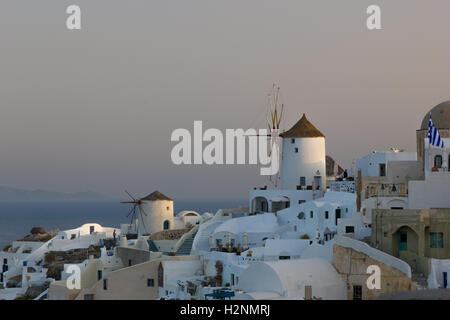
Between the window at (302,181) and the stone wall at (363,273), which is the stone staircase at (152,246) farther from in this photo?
the stone wall at (363,273)

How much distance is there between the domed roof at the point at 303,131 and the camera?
5256 centimetres

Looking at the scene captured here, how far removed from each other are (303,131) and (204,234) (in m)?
9.70

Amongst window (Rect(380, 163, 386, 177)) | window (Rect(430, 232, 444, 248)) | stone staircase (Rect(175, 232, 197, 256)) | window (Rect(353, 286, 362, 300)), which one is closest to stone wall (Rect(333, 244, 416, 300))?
window (Rect(353, 286, 362, 300))

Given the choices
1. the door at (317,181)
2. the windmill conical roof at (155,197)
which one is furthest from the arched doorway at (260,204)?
the windmill conical roof at (155,197)

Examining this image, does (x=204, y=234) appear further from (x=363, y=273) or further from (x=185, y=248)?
(x=363, y=273)

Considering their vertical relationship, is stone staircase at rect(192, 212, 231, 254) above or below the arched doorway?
below

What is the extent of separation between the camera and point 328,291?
36062 millimetres

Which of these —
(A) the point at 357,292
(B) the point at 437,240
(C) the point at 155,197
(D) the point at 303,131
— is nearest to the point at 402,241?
(B) the point at 437,240

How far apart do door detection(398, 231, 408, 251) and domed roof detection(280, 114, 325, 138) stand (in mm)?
15193

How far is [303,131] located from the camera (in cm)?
5272

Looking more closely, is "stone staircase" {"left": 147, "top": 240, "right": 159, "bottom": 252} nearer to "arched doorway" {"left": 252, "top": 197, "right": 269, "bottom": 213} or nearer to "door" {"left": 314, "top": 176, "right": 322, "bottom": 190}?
"arched doorway" {"left": 252, "top": 197, "right": 269, "bottom": 213}

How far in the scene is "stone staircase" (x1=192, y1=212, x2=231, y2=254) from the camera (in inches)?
1871
